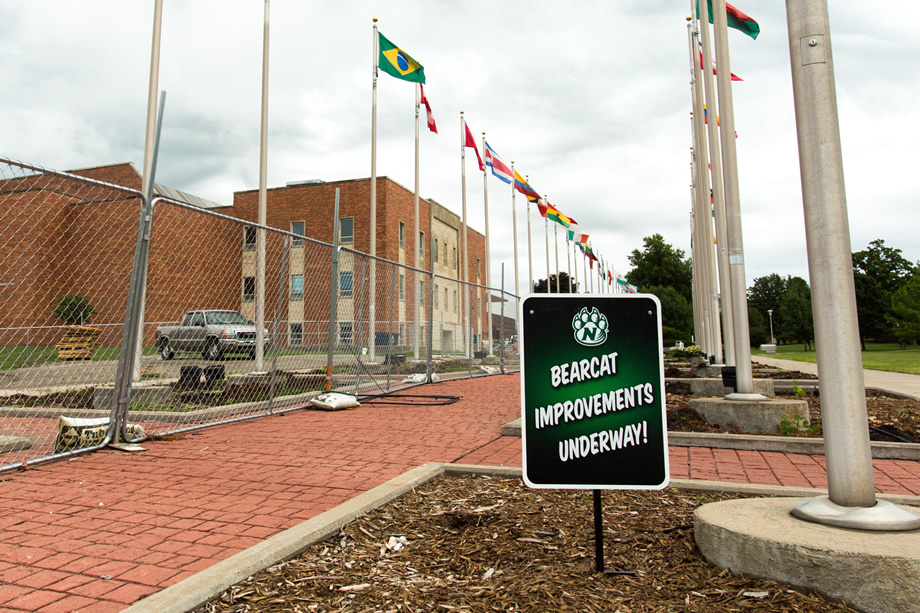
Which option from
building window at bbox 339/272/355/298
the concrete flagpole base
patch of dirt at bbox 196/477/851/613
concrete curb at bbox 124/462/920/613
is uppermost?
building window at bbox 339/272/355/298

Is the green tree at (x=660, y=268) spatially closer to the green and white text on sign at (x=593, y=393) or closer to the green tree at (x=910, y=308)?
the green tree at (x=910, y=308)

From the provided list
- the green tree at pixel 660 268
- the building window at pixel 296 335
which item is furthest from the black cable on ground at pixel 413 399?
the green tree at pixel 660 268

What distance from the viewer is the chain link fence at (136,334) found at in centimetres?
584

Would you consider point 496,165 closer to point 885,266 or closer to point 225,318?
point 225,318

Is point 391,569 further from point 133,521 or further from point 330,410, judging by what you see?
point 330,410

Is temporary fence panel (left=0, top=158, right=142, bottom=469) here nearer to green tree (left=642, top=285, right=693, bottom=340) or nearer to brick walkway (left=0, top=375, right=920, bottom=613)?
brick walkway (left=0, top=375, right=920, bottom=613)

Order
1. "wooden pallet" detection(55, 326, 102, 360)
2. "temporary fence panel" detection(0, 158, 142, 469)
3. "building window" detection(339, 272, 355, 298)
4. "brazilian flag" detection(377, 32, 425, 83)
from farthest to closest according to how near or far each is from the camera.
→ "brazilian flag" detection(377, 32, 425, 83)
"building window" detection(339, 272, 355, 298)
"wooden pallet" detection(55, 326, 102, 360)
"temporary fence panel" detection(0, 158, 142, 469)

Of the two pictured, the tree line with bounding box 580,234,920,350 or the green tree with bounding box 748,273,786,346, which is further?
the green tree with bounding box 748,273,786,346

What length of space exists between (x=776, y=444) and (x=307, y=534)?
4.55 m

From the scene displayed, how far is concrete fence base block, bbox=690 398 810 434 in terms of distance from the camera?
20.9ft

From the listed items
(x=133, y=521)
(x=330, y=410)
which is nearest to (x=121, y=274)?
(x=330, y=410)

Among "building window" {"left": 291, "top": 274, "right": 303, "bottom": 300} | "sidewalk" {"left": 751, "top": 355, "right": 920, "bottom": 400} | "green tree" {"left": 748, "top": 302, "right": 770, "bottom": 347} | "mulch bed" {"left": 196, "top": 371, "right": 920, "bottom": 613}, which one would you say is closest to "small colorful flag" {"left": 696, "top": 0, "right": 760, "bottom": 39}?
"sidewalk" {"left": 751, "top": 355, "right": 920, "bottom": 400}

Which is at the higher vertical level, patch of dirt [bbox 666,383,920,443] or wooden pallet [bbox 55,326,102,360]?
wooden pallet [bbox 55,326,102,360]

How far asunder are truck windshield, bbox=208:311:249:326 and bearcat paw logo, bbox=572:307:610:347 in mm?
7356
